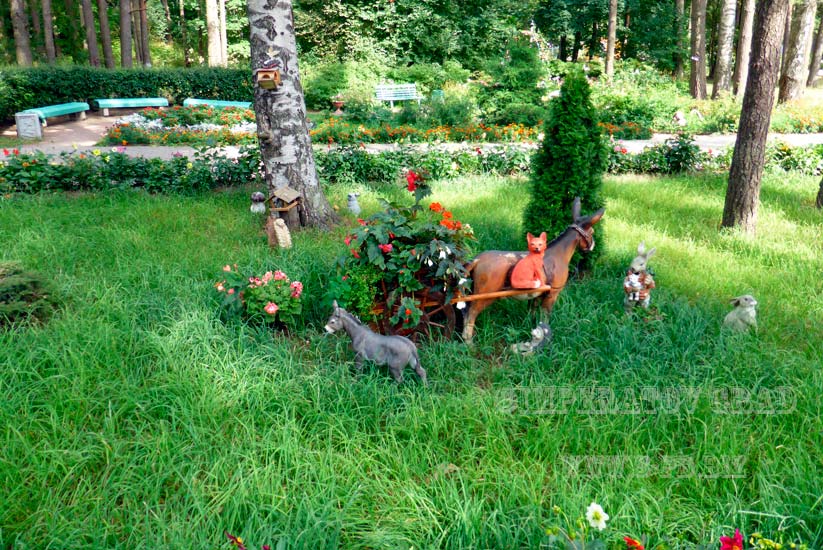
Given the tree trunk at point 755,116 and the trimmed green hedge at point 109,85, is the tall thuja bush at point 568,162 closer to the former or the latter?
the tree trunk at point 755,116

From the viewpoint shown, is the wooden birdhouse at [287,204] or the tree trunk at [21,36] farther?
the tree trunk at [21,36]

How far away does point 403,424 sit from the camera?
321 cm

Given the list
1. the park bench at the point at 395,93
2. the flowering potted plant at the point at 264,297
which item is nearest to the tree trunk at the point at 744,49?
the park bench at the point at 395,93

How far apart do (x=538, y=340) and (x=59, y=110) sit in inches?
645

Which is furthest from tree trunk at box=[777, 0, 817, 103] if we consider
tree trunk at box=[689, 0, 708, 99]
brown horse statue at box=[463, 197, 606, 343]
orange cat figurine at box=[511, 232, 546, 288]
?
orange cat figurine at box=[511, 232, 546, 288]

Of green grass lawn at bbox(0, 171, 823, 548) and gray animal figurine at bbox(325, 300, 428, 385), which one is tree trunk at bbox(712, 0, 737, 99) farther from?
gray animal figurine at bbox(325, 300, 428, 385)

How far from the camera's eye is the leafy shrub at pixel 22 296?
13.3ft

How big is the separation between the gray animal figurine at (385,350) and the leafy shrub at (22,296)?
7.13ft

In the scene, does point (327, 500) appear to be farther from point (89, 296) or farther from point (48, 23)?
point (48, 23)

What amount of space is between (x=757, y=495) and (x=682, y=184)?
6.95 m

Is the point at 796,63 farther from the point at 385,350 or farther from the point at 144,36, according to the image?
the point at 144,36

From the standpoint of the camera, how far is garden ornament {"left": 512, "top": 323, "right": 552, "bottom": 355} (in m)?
3.88

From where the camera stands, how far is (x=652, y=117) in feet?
48.8

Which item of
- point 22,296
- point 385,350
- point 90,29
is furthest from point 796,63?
point 90,29
